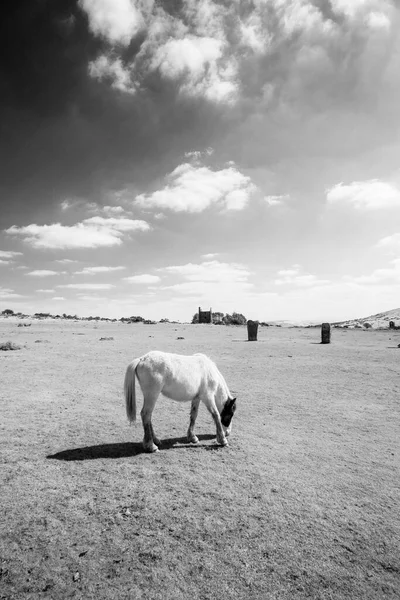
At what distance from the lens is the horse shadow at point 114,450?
6046mm

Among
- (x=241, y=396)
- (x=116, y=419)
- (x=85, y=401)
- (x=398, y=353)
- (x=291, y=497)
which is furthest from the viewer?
(x=398, y=353)

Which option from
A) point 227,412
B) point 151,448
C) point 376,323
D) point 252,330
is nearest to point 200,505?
point 151,448

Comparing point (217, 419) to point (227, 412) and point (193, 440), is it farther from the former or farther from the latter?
point (193, 440)

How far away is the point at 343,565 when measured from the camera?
11.8 feet

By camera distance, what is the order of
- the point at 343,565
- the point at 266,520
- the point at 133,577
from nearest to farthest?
the point at 133,577, the point at 343,565, the point at 266,520

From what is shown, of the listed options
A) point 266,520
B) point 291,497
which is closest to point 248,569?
point 266,520

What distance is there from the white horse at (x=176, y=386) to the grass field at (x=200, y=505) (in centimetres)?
42

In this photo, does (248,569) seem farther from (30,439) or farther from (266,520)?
(30,439)

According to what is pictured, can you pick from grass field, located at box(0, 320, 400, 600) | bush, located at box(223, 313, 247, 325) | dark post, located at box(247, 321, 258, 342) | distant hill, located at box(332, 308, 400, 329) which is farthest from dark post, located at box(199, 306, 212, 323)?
grass field, located at box(0, 320, 400, 600)

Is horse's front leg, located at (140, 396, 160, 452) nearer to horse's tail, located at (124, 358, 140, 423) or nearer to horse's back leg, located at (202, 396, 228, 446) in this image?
horse's tail, located at (124, 358, 140, 423)

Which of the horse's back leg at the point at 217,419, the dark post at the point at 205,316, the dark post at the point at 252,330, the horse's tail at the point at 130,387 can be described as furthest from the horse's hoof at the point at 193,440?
the dark post at the point at 205,316

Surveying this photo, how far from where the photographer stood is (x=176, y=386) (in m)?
6.53

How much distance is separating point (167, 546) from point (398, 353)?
21881mm

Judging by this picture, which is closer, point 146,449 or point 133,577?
point 133,577
